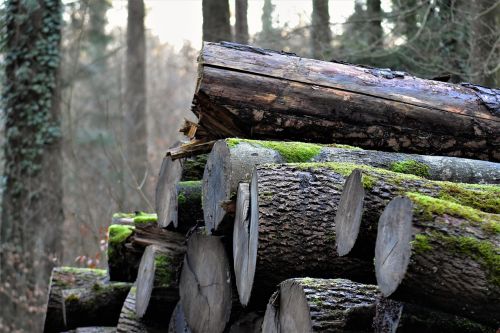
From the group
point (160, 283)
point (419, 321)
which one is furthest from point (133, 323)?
point (419, 321)

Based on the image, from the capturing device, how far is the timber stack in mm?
2529

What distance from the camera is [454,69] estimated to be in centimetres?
1096

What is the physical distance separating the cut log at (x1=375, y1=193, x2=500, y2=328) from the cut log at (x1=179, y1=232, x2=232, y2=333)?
1.59m

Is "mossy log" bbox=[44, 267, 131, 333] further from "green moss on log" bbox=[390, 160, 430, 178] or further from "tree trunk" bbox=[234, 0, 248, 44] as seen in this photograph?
"tree trunk" bbox=[234, 0, 248, 44]

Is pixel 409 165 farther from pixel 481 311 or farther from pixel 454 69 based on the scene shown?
pixel 454 69

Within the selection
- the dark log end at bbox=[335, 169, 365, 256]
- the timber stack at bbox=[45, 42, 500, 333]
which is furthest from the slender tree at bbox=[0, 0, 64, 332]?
the dark log end at bbox=[335, 169, 365, 256]

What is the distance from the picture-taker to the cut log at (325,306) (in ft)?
9.33

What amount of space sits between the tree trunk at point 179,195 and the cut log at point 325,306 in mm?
1650

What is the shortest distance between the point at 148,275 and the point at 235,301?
1280 millimetres

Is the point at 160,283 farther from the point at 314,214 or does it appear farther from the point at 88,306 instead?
the point at 314,214

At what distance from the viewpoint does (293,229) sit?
3281mm

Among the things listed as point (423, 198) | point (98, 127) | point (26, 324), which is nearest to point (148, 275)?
point (423, 198)

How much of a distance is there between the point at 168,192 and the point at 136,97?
32.3ft

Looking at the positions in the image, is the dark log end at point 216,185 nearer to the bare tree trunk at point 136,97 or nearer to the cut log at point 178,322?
the cut log at point 178,322
